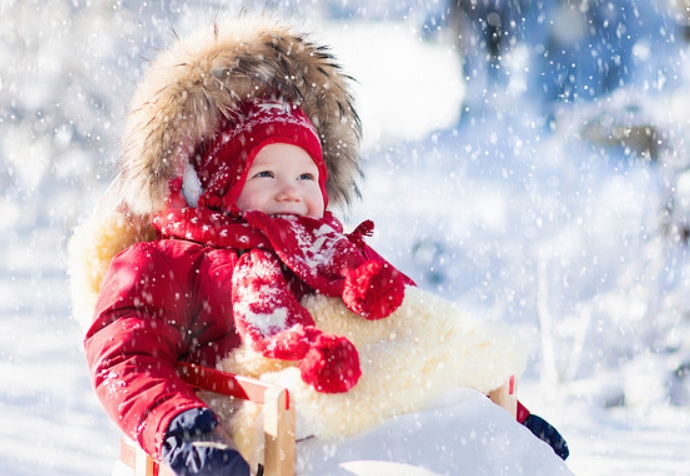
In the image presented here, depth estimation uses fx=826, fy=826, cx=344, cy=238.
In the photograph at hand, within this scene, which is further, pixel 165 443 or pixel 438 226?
pixel 438 226

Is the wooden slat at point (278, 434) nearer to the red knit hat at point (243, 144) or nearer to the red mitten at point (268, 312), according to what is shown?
the red mitten at point (268, 312)

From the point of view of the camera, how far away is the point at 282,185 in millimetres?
1528

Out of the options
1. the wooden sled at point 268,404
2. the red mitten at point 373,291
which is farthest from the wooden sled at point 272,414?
the red mitten at point 373,291

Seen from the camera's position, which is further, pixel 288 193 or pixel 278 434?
pixel 288 193

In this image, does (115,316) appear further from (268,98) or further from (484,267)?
(484,267)

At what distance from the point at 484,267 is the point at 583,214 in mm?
565

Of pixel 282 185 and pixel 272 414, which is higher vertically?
pixel 282 185

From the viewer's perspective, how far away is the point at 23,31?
12.0ft

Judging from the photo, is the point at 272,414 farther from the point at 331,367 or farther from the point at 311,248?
the point at 311,248

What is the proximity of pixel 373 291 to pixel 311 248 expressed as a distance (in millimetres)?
176

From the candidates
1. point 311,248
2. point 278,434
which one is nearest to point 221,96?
point 311,248

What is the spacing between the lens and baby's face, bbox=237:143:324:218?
4.95ft

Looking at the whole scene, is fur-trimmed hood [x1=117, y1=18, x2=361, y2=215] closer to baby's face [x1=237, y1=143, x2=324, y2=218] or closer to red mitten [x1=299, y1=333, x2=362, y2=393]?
baby's face [x1=237, y1=143, x2=324, y2=218]

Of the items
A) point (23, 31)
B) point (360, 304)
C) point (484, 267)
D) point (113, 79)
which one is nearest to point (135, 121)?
point (360, 304)
